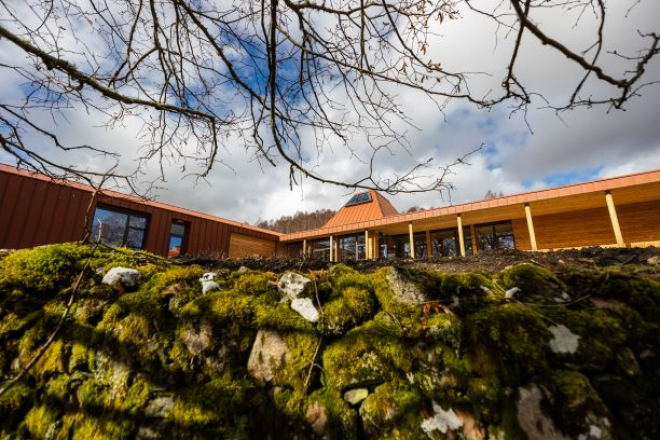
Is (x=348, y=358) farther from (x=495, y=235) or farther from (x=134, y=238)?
(x=495, y=235)

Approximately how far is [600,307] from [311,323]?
147 cm

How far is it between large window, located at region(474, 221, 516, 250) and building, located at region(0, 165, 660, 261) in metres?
0.04

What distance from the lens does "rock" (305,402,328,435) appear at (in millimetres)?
1218

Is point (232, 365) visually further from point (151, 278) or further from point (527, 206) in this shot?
point (527, 206)

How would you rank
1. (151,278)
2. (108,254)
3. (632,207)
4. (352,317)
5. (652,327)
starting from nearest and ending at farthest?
(652,327) → (352,317) → (151,278) → (108,254) → (632,207)

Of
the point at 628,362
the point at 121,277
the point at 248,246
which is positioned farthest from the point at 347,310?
the point at 248,246

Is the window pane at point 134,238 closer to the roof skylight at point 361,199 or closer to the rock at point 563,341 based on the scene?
the roof skylight at point 361,199

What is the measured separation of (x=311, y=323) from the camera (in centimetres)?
152

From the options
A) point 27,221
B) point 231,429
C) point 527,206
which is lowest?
point 231,429

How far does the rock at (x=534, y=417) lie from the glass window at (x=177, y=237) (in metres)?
14.6

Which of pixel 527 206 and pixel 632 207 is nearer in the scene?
pixel 527 206

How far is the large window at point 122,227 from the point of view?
435 inches

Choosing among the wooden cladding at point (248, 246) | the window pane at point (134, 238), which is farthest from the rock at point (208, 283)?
the wooden cladding at point (248, 246)

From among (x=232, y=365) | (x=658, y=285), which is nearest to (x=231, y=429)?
(x=232, y=365)
